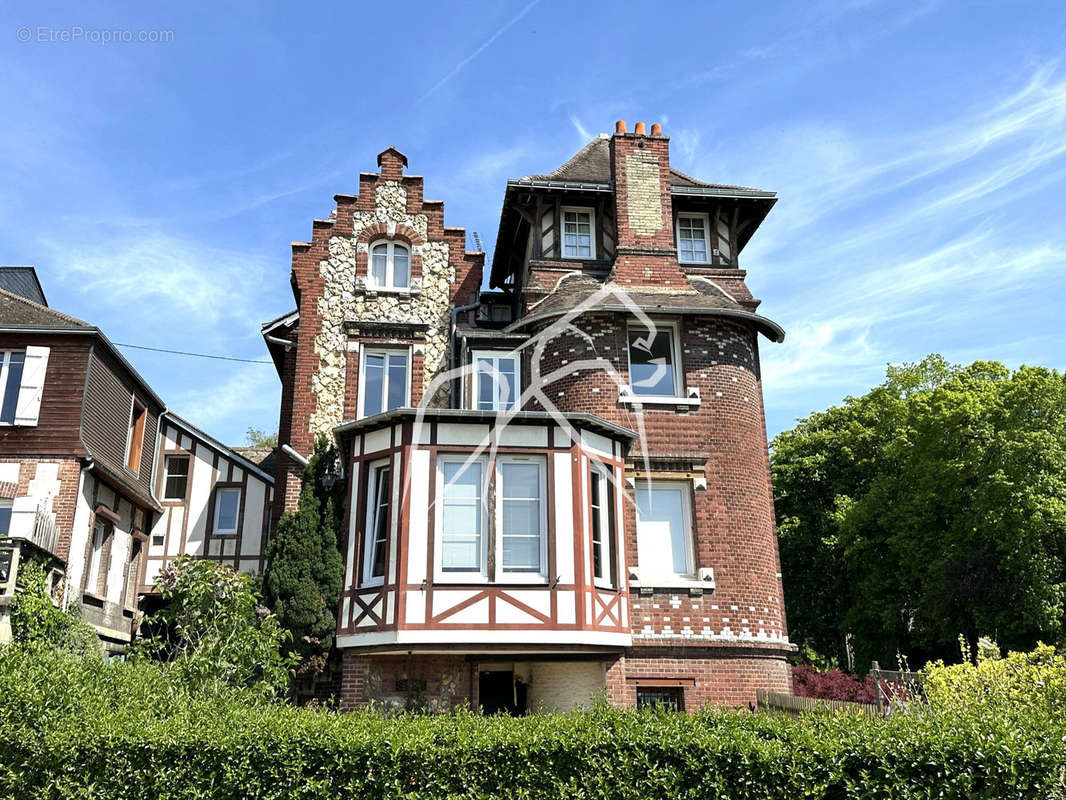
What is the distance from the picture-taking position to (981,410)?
2498cm

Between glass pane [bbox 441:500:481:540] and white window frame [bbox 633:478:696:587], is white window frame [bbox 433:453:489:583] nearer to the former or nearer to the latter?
glass pane [bbox 441:500:481:540]

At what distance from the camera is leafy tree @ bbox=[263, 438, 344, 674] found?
14.8m

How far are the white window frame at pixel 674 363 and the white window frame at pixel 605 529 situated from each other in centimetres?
197

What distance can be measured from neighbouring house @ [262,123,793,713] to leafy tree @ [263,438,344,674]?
2.13 ft

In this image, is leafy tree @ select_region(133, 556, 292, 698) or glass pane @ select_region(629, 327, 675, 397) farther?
glass pane @ select_region(629, 327, 675, 397)

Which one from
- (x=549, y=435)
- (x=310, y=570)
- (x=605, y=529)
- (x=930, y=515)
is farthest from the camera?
(x=930, y=515)

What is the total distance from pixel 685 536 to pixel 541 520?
333cm

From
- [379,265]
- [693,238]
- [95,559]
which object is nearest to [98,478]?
[95,559]

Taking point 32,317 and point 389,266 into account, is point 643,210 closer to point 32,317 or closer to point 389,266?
point 389,266

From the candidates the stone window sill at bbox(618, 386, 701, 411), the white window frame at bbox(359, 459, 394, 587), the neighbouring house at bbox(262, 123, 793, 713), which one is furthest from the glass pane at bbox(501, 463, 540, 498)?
the stone window sill at bbox(618, 386, 701, 411)

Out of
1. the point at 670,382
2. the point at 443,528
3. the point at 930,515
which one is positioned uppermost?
the point at 670,382

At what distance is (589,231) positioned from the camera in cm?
1847

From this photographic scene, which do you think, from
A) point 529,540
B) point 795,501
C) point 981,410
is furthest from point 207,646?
point 795,501

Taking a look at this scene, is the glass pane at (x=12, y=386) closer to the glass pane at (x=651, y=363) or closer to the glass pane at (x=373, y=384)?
the glass pane at (x=373, y=384)
